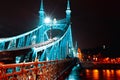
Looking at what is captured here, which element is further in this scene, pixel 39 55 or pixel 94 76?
pixel 39 55

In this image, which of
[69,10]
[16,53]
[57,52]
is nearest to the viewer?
[16,53]

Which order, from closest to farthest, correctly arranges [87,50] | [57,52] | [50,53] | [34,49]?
[34,49] < [50,53] < [57,52] < [87,50]

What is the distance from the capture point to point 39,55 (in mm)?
42844

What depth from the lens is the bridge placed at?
6.68 metres

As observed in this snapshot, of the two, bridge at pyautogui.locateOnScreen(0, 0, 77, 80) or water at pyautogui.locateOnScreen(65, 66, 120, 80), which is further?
water at pyautogui.locateOnScreen(65, 66, 120, 80)

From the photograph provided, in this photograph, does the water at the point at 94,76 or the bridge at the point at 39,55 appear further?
the water at the point at 94,76

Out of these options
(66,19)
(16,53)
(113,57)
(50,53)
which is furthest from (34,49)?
(113,57)

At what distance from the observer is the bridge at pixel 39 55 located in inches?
263

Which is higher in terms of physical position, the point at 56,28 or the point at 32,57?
the point at 56,28

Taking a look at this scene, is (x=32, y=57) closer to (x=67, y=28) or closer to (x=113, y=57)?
(x=67, y=28)

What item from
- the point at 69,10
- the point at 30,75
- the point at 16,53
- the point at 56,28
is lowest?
the point at 30,75

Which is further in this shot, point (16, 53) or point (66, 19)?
point (66, 19)

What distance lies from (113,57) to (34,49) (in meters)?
61.7

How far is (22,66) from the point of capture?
21.6 feet
